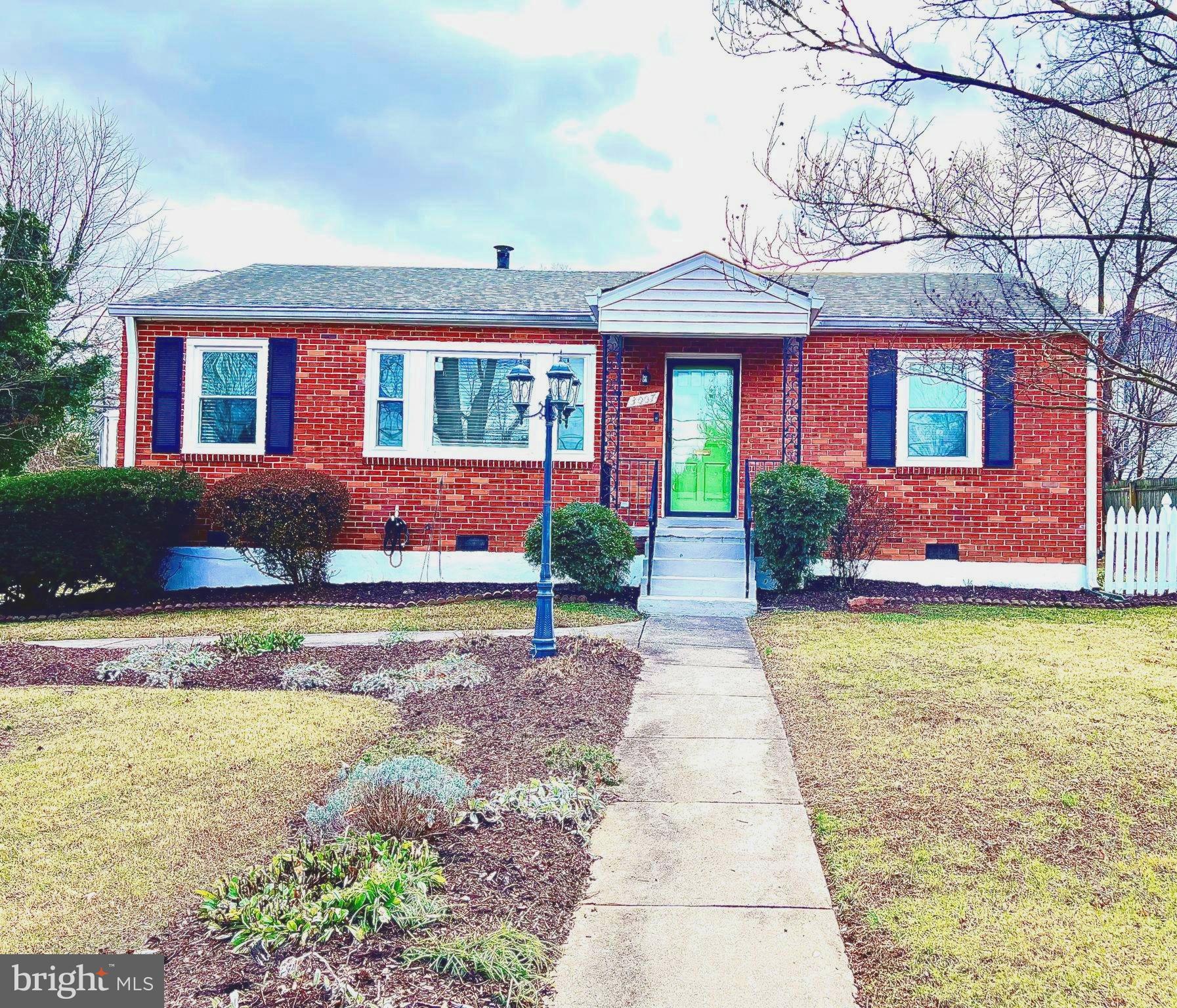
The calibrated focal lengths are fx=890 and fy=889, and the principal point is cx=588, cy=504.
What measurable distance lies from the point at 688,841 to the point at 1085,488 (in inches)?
407

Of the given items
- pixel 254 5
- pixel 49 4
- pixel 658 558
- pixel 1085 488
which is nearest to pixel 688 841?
pixel 658 558

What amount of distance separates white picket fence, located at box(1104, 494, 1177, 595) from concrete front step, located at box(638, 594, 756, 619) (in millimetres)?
4966

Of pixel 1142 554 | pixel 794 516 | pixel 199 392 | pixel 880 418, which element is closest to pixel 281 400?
pixel 199 392

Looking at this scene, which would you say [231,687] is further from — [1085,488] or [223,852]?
[1085,488]

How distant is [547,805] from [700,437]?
9035mm

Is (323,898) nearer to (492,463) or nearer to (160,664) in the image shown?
(160,664)

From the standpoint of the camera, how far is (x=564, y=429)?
12.3 meters

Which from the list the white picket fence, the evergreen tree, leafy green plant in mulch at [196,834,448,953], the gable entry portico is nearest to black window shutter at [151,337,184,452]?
the evergreen tree

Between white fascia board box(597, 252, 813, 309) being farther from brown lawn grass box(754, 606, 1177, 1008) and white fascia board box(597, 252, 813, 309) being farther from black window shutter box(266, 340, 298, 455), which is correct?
brown lawn grass box(754, 606, 1177, 1008)

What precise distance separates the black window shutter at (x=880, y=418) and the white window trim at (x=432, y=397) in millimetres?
3724

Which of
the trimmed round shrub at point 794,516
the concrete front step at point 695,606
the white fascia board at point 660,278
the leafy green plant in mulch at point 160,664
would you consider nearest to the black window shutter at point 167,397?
the leafy green plant in mulch at point 160,664

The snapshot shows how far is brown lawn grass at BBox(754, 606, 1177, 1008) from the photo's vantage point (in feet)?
9.22

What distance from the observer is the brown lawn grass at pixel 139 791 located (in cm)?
315

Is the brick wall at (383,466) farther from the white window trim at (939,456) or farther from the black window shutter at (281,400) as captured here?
the white window trim at (939,456)
